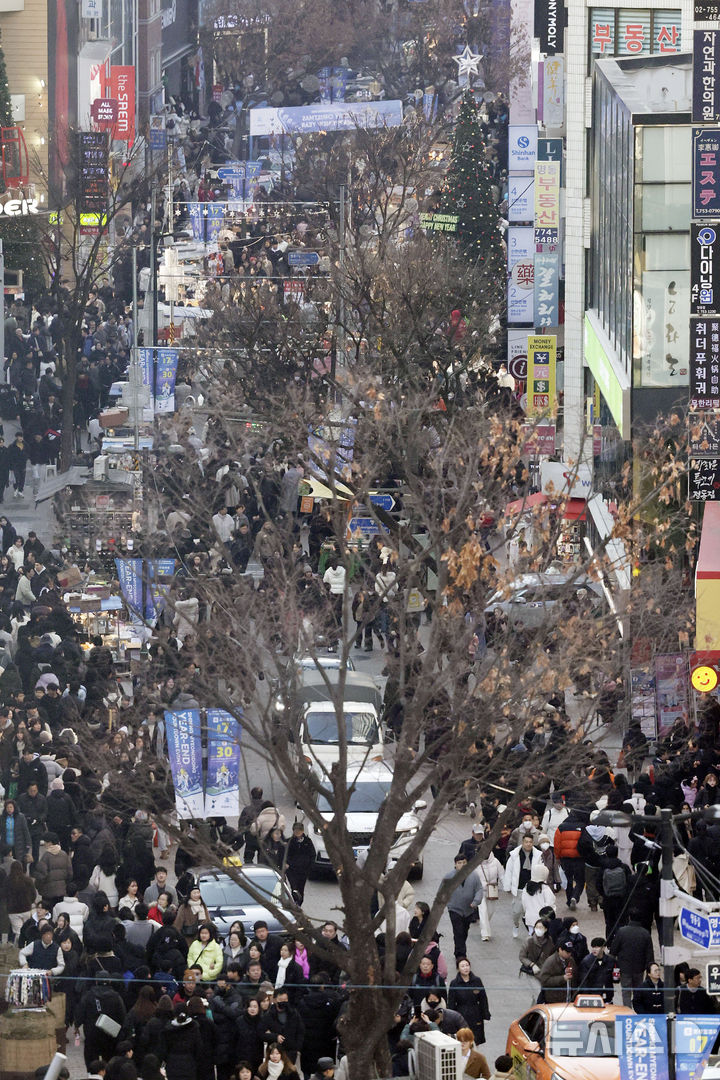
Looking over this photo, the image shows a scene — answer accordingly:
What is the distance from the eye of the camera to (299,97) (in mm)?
77875

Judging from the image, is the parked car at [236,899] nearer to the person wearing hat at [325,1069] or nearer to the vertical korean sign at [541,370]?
the person wearing hat at [325,1069]

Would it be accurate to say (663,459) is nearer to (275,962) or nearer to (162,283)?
(275,962)

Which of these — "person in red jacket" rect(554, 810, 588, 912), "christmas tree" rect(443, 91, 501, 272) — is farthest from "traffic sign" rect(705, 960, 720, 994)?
"christmas tree" rect(443, 91, 501, 272)

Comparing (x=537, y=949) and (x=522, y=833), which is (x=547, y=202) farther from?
(x=537, y=949)

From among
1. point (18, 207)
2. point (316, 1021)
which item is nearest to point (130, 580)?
point (316, 1021)

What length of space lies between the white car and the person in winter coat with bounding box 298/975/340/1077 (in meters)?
4.86

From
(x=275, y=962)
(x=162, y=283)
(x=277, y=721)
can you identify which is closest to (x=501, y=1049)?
(x=275, y=962)

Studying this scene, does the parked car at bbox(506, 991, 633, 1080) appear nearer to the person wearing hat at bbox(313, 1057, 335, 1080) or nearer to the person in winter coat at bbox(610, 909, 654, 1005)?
the person wearing hat at bbox(313, 1057, 335, 1080)

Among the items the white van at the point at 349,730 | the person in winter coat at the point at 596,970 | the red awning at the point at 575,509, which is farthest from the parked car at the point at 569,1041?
the red awning at the point at 575,509

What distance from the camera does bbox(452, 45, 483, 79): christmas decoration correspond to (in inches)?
2731

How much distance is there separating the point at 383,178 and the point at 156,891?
120ft

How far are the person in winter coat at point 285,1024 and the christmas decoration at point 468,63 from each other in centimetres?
5377

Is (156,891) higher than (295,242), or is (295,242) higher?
(295,242)

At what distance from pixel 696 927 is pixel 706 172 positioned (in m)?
11.3
